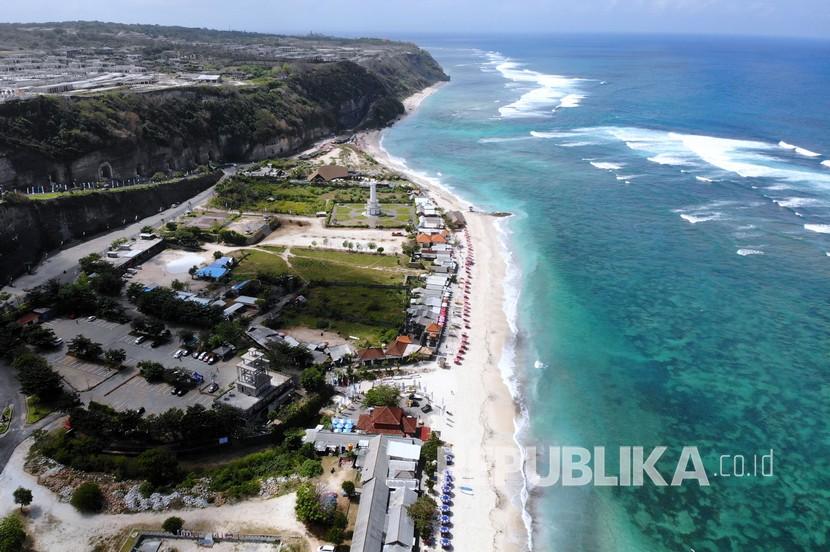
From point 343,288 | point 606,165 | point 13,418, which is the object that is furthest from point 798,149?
point 13,418

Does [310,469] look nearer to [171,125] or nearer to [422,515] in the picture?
[422,515]

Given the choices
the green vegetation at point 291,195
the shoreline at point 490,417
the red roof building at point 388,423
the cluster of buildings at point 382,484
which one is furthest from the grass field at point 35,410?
the green vegetation at point 291,195

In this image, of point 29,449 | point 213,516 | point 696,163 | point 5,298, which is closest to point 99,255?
point 5,298

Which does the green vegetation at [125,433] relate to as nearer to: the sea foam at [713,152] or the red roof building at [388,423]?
the red roof building at [388,423]

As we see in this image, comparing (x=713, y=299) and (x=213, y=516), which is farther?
(x=713, y=299)

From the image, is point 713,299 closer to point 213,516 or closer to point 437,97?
point 213,516

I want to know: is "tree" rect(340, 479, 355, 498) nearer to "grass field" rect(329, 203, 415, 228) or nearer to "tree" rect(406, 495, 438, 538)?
"tree" rect(406, 495, 438, 538)
